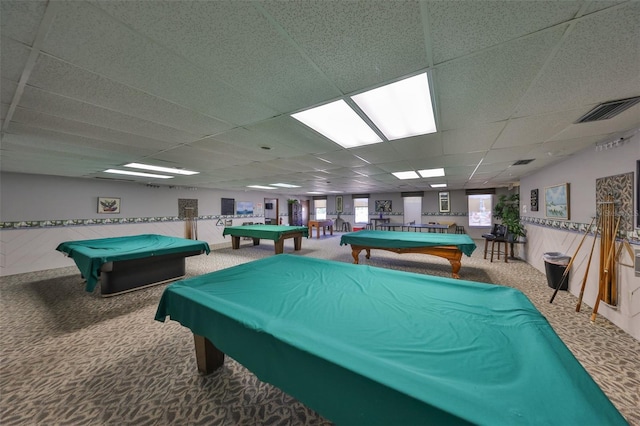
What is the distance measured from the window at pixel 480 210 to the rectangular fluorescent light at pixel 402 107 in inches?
345

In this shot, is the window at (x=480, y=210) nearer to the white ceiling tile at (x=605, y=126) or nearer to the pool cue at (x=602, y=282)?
the pool cue at (x=602, y=282)

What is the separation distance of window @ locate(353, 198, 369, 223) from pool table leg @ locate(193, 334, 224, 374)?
10459 mm

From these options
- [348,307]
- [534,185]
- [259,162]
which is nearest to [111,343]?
[348,307]

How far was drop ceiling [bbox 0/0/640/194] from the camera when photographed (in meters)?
0.98

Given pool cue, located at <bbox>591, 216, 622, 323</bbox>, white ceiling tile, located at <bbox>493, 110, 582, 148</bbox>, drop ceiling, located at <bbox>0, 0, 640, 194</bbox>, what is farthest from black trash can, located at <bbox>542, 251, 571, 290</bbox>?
white ceiling tile, located at <bbox>493, 110, 582, 148</bbox>

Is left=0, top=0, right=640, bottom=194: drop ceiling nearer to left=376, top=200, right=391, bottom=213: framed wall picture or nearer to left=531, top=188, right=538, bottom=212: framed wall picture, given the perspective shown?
left=531, top=188, right=538, bottom=212: framed wall picture

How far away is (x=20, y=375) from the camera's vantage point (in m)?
1.77

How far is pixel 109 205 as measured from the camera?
20.0 feet

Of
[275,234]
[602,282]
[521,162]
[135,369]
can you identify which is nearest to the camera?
[135,369]

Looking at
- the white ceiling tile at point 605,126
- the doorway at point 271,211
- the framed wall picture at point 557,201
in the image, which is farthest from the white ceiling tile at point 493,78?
the doorway at point 271,211

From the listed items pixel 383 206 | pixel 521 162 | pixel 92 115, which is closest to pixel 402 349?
pixel 92 115

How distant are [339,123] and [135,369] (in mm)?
3009

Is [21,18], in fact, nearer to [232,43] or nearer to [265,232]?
[232,43]

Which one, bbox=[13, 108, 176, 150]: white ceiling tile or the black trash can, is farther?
the black trash can
